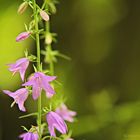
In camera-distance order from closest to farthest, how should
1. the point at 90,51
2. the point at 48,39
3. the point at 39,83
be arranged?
the point at 39,83 < the point at 48,39 < the point at 90,51

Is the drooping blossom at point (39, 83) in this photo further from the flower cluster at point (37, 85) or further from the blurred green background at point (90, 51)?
the blurred green background at point (90, 51)

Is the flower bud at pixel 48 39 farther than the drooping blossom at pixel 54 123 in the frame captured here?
Yes

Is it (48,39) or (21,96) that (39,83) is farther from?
(48,39)

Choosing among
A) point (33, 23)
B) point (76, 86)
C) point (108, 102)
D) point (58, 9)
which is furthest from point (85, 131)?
point (33, 23)

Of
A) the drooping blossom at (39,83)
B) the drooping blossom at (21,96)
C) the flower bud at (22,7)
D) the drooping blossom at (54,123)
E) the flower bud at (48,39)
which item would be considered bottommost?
the drooping blossom at (54,123)

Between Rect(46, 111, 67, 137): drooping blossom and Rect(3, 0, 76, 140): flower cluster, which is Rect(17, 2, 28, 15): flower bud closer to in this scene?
Rect(3, 0, 76, 140): flower cluster

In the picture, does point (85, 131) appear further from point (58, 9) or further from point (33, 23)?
point (33, 23)

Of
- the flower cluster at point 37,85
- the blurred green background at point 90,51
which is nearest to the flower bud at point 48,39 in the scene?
the flower cluster at point 37,85

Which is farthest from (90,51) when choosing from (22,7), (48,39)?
(22,7)
